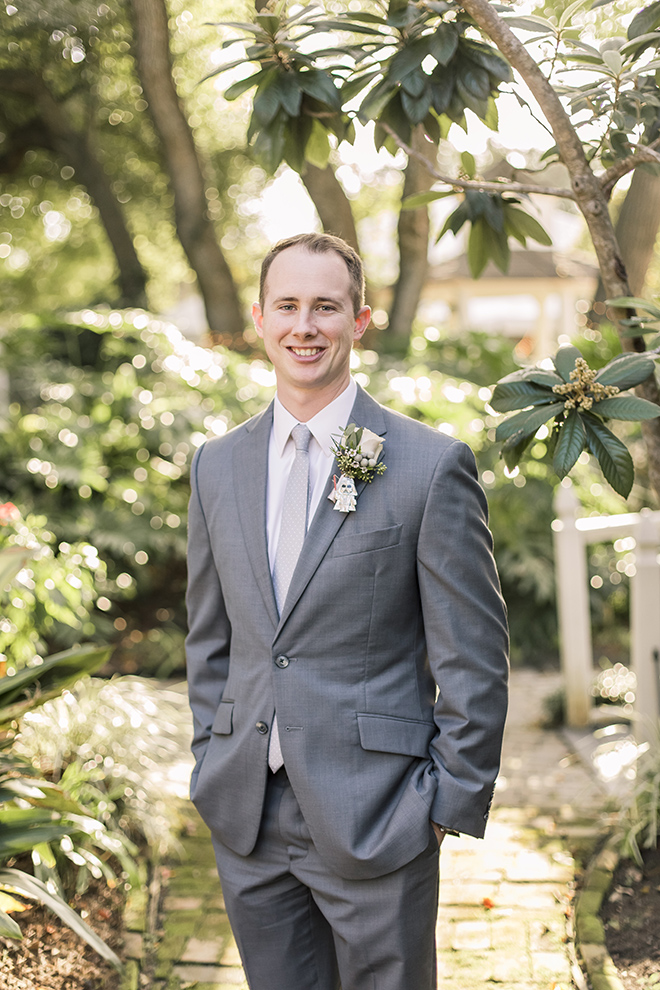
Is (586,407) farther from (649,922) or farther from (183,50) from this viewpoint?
(183,50)

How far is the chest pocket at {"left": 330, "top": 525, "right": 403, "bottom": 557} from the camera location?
1.91m

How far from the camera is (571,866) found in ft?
11.5

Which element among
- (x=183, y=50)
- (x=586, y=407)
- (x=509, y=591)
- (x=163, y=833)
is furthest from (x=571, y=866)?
(x=183, y=50)

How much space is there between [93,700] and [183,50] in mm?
8370

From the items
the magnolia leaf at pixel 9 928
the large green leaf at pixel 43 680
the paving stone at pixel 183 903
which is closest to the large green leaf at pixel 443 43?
the large green leaf at pixel 43 680

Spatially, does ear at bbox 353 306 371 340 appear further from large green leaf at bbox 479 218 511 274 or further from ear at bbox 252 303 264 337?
large green leaf at bbox 479 218 511 274

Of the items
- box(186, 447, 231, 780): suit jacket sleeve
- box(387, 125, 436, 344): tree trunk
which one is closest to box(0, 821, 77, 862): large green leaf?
box(186, 447, 231, 780): suit jacket sleeve

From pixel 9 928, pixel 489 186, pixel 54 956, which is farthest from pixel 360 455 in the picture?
pixel 54 956

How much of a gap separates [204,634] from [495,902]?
5.87ft

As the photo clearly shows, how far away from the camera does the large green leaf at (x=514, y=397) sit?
219 centimetres

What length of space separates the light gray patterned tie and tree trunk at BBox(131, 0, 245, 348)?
6.80 meters

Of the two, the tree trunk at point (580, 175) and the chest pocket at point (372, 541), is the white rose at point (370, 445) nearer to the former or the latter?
the chest pocket at point (372, 541)

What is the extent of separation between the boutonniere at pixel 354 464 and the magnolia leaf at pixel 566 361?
555 mm

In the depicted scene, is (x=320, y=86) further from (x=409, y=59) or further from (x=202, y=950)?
(x=202, y=950)
